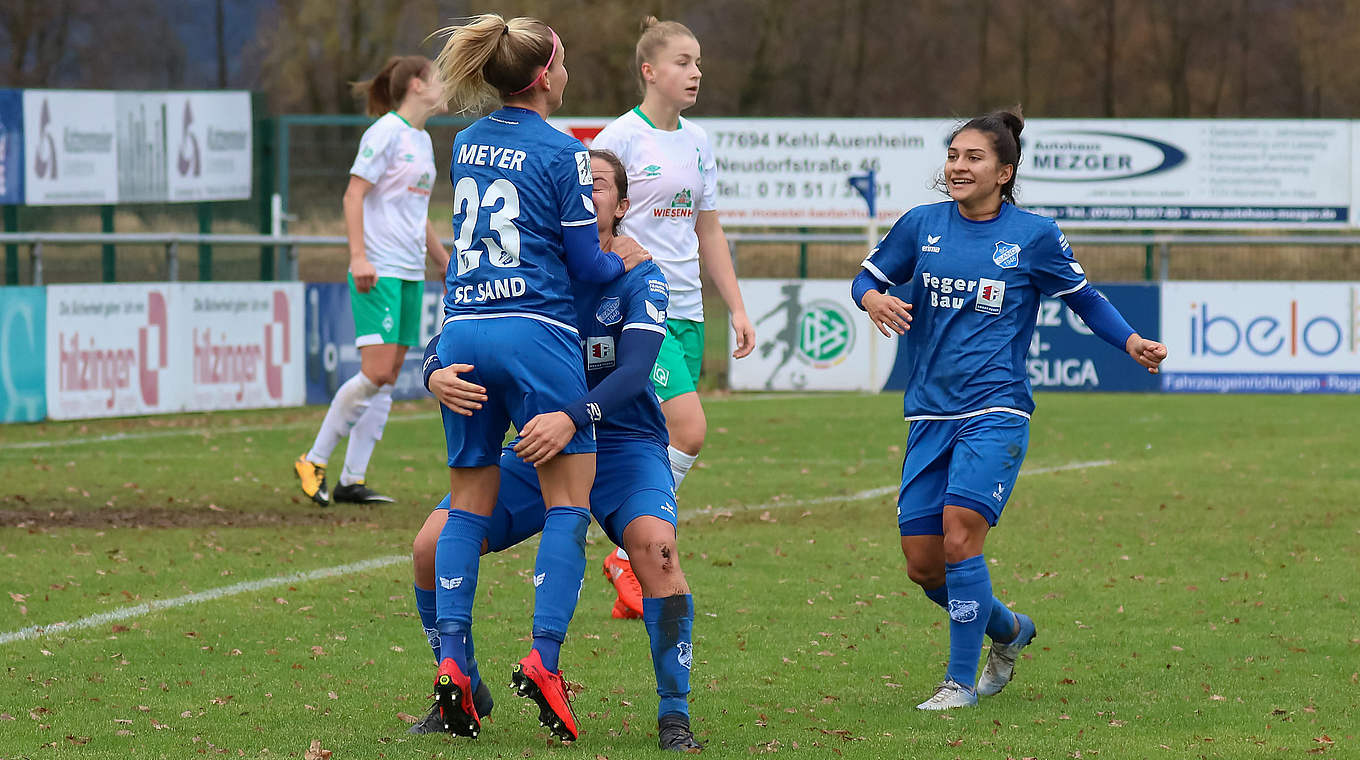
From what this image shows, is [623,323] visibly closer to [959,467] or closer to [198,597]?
[959,467]

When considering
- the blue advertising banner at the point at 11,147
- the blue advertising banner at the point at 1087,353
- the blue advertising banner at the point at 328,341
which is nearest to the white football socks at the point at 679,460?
the blue advertising banner at the point at 328,341

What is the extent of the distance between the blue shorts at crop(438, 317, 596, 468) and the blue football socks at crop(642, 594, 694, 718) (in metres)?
0.47

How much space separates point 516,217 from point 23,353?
31.3 ft

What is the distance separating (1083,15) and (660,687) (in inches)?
1608

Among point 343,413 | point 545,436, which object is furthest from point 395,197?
point 545,436

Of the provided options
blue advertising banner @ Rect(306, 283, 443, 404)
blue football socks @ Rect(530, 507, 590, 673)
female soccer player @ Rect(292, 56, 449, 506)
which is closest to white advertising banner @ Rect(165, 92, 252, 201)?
blue advertising banner @ Rect(306, 283, 443, 404)

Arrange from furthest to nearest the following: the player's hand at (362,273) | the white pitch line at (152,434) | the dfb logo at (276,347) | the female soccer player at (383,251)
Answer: the dfb logo at (276,347) → the white pitch line at (152,434) → the female soccer player at (383,251) → the player's hand at (362,273)

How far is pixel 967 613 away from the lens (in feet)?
17.0

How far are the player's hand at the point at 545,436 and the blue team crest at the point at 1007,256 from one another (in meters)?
1.62

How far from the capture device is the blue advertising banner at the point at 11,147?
53.8ft

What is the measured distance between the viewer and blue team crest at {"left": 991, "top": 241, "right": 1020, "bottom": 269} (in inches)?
210

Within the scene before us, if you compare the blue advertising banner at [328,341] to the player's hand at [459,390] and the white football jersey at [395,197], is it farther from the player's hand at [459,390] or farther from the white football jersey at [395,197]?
the player's hand at [459,390]

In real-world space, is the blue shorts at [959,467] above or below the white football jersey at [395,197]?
below

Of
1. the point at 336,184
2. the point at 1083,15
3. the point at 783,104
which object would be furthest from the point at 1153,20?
the point at 336,184
